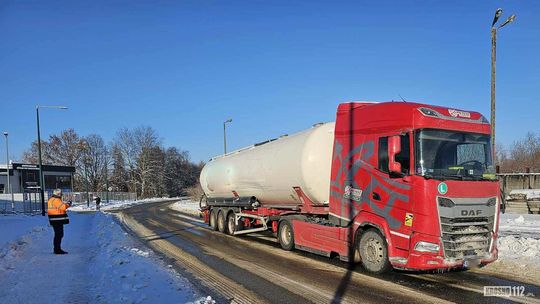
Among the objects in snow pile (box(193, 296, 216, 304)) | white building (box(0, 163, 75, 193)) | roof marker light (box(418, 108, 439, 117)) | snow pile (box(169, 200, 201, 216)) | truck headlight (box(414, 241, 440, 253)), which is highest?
roof marker light (box(418, 108, 439, 117))

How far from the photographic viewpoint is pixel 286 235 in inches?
472

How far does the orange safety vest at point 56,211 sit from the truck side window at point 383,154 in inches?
336

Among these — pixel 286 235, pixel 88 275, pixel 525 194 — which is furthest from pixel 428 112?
pixel 525 194

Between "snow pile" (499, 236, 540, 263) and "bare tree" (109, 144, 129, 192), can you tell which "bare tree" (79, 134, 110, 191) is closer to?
"bare tree" (109, 144, 129, 192)

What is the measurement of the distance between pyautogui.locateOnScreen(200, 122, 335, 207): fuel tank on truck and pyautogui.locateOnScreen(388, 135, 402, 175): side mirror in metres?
2.65

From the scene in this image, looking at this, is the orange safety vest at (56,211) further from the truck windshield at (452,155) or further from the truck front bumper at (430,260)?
the truck windshield at (452,155)

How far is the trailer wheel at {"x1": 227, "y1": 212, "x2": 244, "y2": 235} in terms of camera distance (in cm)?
1570

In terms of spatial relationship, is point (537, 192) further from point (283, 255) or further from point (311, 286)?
point (311, 286)

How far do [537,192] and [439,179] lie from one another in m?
20.4

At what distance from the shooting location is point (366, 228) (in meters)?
8.72

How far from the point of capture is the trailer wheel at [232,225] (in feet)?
51.5

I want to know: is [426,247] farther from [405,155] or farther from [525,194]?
[525,194]

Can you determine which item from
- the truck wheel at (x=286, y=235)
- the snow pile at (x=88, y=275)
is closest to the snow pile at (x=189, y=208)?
the snow pile at (x=88, y=275)

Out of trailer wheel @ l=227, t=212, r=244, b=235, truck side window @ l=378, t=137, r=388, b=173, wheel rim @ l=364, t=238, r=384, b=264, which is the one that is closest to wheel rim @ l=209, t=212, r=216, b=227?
trailer wheel @ l=227, t=212, r=244, b=235
